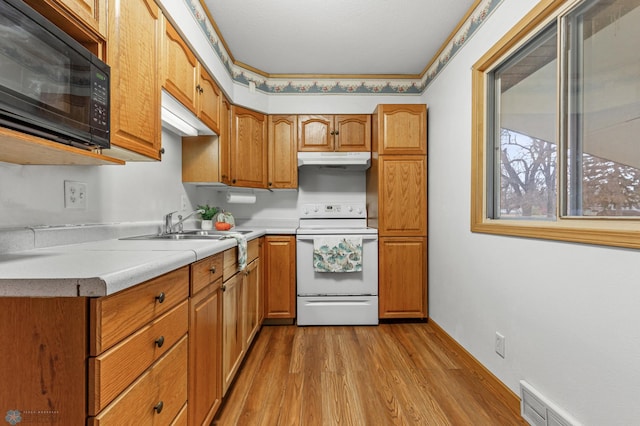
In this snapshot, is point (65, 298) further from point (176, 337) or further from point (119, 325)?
point (176, 337)

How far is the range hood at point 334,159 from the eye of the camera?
296 cm

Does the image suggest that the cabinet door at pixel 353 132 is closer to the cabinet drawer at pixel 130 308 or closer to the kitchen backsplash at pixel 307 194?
the kitchen backsplash at pixel 307 194

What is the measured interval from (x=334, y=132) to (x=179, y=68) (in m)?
1.64

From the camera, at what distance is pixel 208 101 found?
7.19ft

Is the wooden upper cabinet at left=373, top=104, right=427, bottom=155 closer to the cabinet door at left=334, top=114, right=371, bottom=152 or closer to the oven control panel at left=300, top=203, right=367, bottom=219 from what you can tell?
the cabinet door at left=334, top=114, right=371, bottom=152

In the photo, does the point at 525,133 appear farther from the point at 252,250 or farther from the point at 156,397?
the point at 156,397

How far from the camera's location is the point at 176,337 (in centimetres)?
103

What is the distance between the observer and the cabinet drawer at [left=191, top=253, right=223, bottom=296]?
1176 mm

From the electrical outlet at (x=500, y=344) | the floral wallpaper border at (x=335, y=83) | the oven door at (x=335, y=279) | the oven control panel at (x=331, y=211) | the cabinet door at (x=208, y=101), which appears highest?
the floral wallpaper border at (x=335, y=83)

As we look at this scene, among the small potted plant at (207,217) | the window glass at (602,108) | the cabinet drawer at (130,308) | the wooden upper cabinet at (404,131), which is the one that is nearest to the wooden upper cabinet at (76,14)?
the cabinet drawer at (130,308)

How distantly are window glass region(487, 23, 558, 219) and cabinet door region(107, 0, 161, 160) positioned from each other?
6.20 ft

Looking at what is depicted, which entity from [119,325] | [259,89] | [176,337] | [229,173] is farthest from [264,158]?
[119,325]

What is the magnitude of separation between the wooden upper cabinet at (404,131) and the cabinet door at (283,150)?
86cm

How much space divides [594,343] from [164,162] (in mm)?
2509
